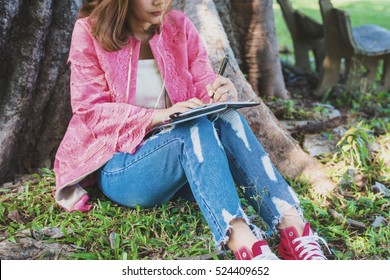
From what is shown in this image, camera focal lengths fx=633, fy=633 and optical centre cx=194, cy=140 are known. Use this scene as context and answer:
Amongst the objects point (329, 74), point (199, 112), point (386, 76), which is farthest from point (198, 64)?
point (386, 76)

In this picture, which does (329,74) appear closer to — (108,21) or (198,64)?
(198,64)

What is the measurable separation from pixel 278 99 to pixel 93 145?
7.02 feet

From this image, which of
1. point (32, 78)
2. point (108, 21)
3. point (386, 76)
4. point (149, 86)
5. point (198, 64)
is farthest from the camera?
point (386, 76)

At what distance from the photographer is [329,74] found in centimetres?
529

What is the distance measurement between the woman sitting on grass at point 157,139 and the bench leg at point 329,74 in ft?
7.81

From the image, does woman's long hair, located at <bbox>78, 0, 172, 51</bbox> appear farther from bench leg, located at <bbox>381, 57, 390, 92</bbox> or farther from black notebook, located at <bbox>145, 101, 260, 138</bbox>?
bench leg, located at <bbox>381, 57, 390, 92</bbox>

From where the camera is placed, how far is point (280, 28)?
30.8 ft

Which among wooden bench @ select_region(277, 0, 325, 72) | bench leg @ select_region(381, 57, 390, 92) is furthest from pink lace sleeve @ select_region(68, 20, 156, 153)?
bench leg @ select_region(381, 57, 390, 92)

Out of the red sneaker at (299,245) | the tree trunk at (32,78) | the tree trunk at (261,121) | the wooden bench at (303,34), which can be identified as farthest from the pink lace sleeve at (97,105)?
the wooden bench at (303,34)

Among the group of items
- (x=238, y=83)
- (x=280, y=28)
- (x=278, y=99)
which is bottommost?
(x=280, y=28)

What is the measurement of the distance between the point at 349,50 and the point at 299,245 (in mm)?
2894
